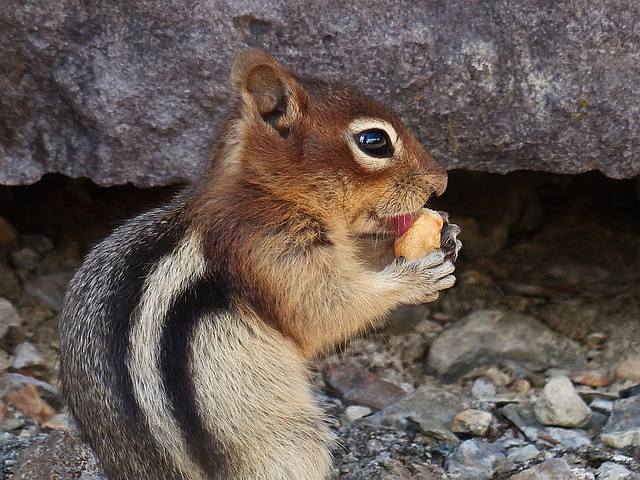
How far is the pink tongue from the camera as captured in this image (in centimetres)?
353

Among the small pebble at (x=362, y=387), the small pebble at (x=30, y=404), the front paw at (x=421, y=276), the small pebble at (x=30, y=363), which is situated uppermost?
the front paw at (x=421, y=276)

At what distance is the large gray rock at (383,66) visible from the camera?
4016 millimetres

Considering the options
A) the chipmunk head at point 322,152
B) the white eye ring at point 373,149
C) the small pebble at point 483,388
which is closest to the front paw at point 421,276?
the chipmunk head at point 322,152

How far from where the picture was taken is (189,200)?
352 centimetres

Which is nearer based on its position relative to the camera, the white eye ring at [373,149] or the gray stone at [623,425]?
the white eye ring at [373,149]

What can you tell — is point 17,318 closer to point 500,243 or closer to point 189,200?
point 189,200

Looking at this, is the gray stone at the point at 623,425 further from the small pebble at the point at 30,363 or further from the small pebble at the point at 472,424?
the small pebble at the point at 30,363

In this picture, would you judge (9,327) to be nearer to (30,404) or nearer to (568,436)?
(30,404)

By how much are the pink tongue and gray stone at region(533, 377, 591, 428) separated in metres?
1.01

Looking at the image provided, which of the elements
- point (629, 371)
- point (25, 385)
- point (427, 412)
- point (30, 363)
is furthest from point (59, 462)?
point (629, 371)

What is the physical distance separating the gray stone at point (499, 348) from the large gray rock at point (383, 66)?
2.59ft

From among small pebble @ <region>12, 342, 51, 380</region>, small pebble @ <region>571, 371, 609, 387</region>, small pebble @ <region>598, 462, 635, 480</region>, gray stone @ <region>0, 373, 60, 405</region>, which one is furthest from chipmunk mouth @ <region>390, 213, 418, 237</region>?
small pebble @ <region>12, 342, 51, 380</region>

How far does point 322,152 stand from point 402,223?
431 mm

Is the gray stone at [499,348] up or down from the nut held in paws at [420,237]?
down
